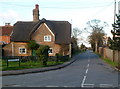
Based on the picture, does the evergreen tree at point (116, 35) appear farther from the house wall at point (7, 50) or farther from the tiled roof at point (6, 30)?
the tiled roof at point (6, 30)

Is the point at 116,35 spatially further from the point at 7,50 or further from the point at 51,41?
the point at 7,50

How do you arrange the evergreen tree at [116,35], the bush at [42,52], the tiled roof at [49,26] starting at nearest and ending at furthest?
the bush at [42,52] < the evergreen tree at [116,35] < the tiled roof at [49,26]

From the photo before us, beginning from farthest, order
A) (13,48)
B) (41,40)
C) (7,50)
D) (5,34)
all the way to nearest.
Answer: (5,34) → (41,40) → (13,48) → (7,50)

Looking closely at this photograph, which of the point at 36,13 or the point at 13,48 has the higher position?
the point at 36,13

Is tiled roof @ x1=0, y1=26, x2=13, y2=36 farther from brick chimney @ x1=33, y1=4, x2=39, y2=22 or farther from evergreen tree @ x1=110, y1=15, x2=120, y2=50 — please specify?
evergreen tree @ x1=110, y1=15, x2=120, y2=50

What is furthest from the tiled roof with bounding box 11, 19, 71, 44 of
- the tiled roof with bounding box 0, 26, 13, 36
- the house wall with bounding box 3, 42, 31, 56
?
the tiled roof with bounding box 0, 26, 13, 36

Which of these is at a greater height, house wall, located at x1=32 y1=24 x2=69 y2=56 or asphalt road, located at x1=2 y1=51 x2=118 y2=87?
house wall, located at x1=32 y1=24 x2=69 y2=56

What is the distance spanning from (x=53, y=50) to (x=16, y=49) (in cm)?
743

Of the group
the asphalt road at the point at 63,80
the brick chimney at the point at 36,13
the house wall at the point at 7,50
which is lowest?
the asphalt road at the point at 63,80

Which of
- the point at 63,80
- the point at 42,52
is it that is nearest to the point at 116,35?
the point at 42,52

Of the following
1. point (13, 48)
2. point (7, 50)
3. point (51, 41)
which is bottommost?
point (7, 50)

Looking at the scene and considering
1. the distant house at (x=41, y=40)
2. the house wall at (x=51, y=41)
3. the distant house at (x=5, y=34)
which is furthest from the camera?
the distant house at (x=5, y=34)

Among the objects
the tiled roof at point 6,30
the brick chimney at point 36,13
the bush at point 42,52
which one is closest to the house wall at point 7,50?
the brick chimney at point 36,13

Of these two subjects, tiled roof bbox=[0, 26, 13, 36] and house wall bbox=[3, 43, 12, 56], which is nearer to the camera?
house wall bbox=[3, 43, 12, 56]
